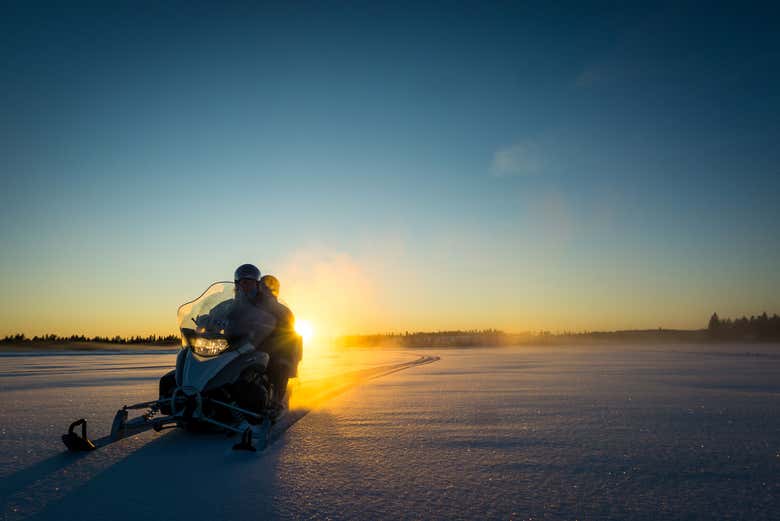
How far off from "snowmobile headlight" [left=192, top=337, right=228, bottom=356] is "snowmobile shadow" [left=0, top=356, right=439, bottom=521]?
37.2 inches

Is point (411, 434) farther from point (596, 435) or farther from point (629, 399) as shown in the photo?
point (629, 399)

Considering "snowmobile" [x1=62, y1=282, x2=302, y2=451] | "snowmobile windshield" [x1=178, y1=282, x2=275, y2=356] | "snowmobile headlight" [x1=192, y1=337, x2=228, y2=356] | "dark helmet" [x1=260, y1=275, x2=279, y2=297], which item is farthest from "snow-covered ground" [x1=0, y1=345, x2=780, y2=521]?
"dark helmet" [x1=260, y1=275, x2=279, y2=297]

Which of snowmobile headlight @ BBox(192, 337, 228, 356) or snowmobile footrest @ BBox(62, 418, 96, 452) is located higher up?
snowmobile headlight @ BBox(192, 337, 228, 356)

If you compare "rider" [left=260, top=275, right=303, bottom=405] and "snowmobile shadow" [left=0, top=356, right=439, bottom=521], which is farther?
"rider" [left=260, top=275, right=303, bottom=405]

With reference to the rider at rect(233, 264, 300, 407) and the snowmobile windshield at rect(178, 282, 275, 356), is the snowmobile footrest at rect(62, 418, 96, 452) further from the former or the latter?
the rider at rect(233, 264, 300, 407)

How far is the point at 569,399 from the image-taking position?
7.68 m

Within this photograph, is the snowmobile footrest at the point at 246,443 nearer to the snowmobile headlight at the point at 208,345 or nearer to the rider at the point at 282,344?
the snowmobile headlight at the point at 208,345

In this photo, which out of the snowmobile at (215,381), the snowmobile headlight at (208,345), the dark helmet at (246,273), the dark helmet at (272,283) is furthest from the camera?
the dark helmet at (272,283)

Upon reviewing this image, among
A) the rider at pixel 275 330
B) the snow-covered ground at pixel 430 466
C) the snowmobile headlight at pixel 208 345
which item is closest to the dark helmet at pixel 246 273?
the rider at pixel 275 330

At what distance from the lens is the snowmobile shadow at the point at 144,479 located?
288 cm

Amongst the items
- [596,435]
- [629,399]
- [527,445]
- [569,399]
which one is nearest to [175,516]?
[527,445]

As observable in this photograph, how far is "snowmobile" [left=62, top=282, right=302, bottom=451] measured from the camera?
4598 mm

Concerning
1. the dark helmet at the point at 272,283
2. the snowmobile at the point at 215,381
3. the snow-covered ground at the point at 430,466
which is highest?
the dark helmet at the point at 272,283

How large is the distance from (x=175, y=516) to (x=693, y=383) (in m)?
11.1
